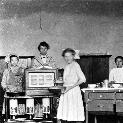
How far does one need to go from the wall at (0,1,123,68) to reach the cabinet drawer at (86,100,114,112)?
2802 mm

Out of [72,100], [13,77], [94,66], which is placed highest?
[94,66]

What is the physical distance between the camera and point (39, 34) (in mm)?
9500

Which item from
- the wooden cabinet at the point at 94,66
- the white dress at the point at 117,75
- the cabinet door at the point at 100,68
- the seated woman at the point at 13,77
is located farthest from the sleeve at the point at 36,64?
the cabinet door at the point at 100,68

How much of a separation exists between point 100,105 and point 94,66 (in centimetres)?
282

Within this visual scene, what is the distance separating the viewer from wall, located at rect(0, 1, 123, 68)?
9492mm

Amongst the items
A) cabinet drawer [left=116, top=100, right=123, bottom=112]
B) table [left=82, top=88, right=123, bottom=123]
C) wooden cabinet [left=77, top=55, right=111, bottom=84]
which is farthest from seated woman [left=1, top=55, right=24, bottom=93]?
wooden cabinet [left=77, top=55, right=111, bottom=84]

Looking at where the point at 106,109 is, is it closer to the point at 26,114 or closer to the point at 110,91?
the point at 110,91

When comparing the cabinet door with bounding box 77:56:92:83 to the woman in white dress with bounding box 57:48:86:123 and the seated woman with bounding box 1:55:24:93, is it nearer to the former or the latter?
the seated woman with bounding box 1:55:24:93

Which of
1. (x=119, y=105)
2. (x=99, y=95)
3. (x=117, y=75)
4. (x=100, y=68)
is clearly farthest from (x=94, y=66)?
(x=119, y=105)

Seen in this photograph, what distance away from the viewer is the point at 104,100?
6797 millimetres

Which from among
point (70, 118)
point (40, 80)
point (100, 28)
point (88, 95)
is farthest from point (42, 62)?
point (100, 28)

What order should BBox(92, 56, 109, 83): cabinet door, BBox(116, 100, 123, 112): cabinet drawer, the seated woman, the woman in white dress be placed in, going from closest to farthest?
the woman in white dress, BBox(116, 100, 123, 112): cabinet drawer, the seated woman, BBox(92, 56, 109, 83): cabinet door

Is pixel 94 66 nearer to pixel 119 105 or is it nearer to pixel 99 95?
pixel 99 95

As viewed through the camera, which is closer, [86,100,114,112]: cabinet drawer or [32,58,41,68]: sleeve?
[86,100,114,112]: cabinet drawer
